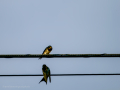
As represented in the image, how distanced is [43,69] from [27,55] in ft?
14.2

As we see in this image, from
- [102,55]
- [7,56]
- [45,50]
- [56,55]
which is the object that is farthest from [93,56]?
[45,50]

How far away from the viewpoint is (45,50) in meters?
8.07

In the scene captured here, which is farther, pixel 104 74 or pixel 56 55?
pixel 104 74

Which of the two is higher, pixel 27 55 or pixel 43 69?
pixel 27 55

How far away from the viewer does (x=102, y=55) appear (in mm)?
2855

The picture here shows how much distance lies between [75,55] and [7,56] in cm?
115

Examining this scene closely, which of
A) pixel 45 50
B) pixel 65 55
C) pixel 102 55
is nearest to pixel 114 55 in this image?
pixel 102 55

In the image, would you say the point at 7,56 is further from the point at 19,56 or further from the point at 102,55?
the point at 102,55
